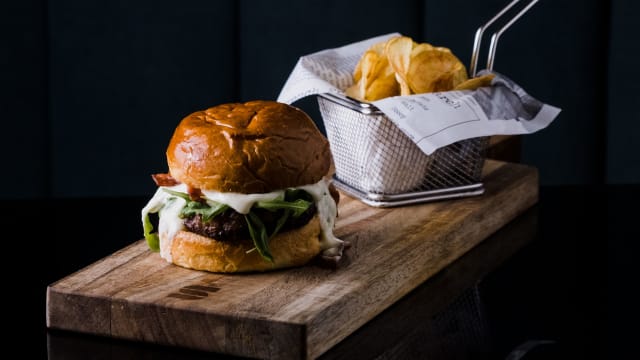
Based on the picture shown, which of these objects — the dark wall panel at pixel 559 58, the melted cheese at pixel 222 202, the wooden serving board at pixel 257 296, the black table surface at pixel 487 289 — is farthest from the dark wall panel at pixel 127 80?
the melted cheese at pixel 222 202

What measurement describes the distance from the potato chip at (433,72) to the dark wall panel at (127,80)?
3.89ft

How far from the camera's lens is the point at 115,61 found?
2.90 m

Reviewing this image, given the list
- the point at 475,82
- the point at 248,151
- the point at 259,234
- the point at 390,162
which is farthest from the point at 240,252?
the point at 475,82

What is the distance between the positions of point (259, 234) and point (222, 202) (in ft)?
0.23

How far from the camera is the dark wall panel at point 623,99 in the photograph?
2.75 m

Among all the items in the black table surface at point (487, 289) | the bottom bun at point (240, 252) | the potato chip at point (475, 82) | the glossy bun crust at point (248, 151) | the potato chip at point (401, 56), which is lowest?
the black table surface at point (487, 289)

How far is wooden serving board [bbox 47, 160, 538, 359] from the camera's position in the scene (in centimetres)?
125

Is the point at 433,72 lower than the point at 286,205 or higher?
higher

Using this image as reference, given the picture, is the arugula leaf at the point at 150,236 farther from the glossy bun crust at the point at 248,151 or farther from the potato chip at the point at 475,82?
the potato chip at the point at 475,82

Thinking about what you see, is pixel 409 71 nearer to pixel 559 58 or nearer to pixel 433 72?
pixel 433 72

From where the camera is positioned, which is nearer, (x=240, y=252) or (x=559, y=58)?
(x=240, y=252)

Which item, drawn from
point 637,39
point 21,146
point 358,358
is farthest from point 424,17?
point 358,358

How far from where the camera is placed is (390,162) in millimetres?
1873

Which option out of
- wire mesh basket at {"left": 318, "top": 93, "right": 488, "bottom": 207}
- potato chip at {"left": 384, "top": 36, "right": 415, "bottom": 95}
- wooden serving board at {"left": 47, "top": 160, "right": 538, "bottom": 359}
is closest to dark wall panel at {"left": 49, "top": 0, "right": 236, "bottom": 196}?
wire mesh basket at {"left": 318, "top": 93, "right": 488, "bottom": 207}
